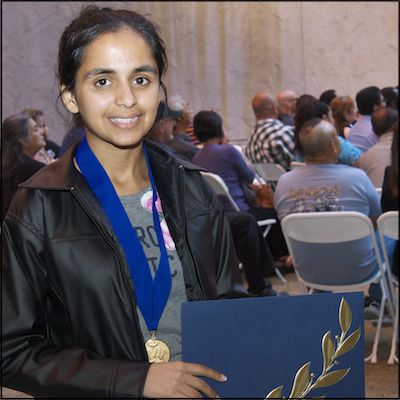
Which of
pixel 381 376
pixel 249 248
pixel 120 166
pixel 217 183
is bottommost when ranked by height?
pixel 381 376

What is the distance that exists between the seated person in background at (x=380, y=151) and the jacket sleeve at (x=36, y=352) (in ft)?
15.6

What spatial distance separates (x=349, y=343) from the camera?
150 centimetres

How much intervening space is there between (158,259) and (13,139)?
461 centimetres

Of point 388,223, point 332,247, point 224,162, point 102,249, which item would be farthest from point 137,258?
point 224,162

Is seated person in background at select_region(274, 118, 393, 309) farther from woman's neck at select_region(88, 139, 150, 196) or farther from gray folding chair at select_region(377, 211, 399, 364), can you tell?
woman's neck at select_region(88, 139, 150, 196)

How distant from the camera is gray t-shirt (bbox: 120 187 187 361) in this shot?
1749 millimetres

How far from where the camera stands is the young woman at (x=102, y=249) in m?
1.65

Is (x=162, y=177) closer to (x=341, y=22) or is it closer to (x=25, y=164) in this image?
(x=25, y=164)

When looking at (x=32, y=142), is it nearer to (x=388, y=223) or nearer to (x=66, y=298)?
(x=388, y=223)

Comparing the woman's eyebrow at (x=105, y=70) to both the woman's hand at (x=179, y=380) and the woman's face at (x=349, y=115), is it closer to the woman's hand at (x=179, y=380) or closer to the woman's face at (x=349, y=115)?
the woman's hand at (x=179, y=380)

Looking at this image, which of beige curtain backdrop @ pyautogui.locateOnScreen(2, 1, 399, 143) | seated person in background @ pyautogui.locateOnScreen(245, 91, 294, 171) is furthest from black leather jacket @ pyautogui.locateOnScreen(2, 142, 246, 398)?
beige curtain backdrop @ pyautogui.locateOnScreen(2, 1, 399, 143)

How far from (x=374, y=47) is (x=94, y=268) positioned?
12063 millimetres

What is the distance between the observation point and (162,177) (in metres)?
1.90

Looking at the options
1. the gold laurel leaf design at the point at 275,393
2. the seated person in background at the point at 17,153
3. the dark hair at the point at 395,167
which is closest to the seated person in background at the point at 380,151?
the seated person in background at the point at 17,153
